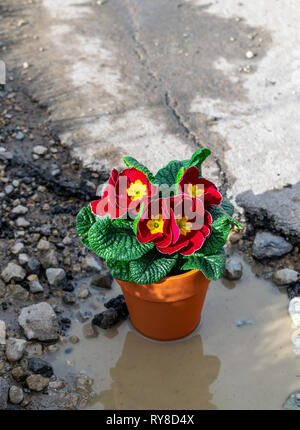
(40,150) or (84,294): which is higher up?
(40,150)

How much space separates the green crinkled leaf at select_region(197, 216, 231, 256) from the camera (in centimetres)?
229

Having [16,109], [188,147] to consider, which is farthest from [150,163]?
[16,109]

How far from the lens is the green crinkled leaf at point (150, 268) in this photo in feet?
7.33

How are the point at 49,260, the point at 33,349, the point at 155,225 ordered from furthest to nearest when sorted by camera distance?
1. the point at 49,260
2. the point at 33,349
3. the point at 155,225

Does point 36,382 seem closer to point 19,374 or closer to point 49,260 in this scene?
point 19,374

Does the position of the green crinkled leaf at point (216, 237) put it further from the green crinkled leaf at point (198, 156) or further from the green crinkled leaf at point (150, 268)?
the green crinkled leaf at point (198, 156)

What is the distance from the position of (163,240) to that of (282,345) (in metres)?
0.90

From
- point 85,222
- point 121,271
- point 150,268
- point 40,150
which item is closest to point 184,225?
point 150,268

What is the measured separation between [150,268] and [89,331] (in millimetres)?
652

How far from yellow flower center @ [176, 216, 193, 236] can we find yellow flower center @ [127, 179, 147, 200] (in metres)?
0.19

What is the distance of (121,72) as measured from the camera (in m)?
4.37

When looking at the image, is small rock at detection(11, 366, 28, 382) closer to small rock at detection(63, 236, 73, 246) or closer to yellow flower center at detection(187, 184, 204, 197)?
small rock at detection(63, 236, 73, 246)

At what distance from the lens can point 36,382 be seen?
241 centimetres

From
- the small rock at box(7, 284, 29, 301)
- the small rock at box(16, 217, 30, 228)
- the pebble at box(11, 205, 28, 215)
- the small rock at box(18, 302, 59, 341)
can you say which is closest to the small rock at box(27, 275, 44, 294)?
the small rock at box(7, 284, 29, 301)
